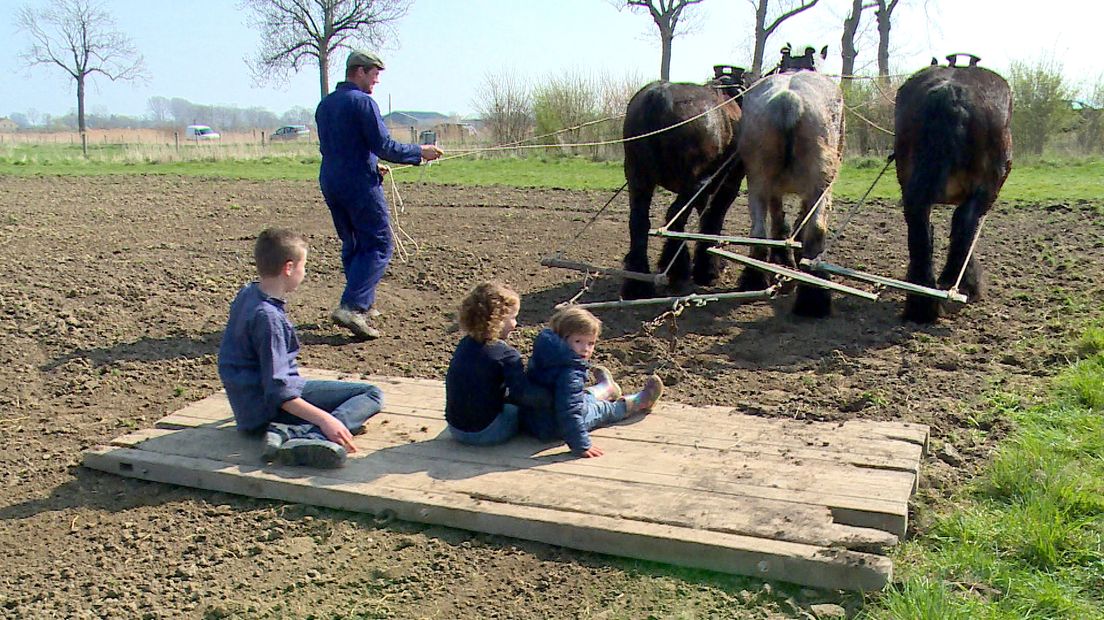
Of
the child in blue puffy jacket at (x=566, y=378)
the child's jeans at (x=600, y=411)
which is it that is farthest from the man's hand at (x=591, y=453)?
the child's jeans at (x=600, y=411)

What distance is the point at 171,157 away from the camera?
2480 cm

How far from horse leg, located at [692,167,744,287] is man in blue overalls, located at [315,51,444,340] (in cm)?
278

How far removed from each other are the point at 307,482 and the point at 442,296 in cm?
414

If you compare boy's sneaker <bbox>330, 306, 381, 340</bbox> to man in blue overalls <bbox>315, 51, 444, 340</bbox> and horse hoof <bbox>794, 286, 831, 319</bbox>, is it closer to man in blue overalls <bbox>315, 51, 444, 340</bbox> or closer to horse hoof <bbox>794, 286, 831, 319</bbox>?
man in blue overalls <bbox>315, 51, 444, 340</bbox>

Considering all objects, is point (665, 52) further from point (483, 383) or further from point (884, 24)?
point (483, 383)

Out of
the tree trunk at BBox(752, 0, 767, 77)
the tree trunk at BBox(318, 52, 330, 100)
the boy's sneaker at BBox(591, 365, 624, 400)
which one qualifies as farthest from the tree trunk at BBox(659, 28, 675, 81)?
the boy's sneaker at BBox(591, 365, 624, 400)

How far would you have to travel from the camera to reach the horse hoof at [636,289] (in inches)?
298

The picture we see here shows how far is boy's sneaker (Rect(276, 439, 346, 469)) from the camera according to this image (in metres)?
4.08

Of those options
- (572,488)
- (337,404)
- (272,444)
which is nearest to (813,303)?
(572,488)

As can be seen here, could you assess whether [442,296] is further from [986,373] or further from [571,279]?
[986,373]

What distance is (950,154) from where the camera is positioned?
21.3 feet

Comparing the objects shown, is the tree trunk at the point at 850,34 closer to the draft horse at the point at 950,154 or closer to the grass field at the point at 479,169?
the grass field at the point at 479,169

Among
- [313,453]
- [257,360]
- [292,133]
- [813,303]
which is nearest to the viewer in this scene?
[313,453]

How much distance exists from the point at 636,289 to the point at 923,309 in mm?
2209
